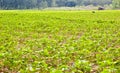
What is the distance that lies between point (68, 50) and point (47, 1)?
447 feet

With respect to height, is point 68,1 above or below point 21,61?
below

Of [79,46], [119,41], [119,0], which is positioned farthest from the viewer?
[119,0]

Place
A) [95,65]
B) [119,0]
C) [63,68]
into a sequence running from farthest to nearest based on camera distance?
[119,0] < [95,65] < [63,68]

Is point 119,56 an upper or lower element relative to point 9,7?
upper

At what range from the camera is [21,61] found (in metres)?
8.70

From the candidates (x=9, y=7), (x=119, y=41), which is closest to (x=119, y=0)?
(x=9, y=7)

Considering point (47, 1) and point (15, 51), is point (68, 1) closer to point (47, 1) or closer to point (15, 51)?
point (47, 1)

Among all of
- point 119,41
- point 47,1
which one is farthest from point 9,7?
point 119,41

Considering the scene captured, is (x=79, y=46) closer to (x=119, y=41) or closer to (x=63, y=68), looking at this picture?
(x=119, y=41)

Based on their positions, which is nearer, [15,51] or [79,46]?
[15,51]

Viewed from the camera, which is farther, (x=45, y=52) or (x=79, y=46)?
(x=79, y=46)

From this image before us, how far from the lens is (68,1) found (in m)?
149

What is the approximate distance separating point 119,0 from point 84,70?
103141 millimetres

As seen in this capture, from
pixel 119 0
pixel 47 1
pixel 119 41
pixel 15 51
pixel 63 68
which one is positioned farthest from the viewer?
pixel 47 1
